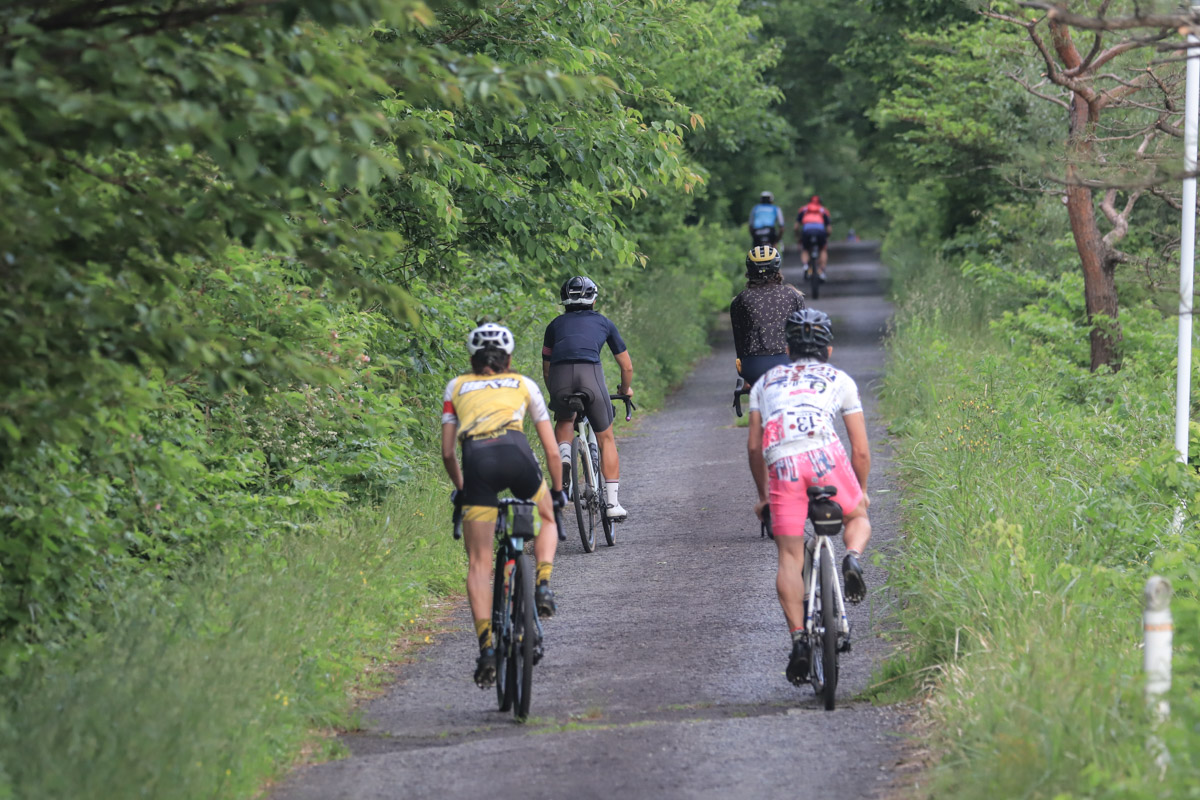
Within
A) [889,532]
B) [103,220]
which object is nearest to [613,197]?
[889,532]

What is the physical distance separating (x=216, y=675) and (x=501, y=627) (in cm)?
151

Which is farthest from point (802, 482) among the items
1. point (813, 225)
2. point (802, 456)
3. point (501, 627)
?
point (813, 225)

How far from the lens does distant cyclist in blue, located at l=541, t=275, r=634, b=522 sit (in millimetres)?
10609

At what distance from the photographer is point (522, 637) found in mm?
6648

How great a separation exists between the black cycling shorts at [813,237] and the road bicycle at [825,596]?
2558 centimetres

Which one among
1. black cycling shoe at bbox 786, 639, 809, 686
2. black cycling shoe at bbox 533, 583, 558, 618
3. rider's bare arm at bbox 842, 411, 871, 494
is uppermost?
rider's bare arm at bbox 842, 411, 871, 494

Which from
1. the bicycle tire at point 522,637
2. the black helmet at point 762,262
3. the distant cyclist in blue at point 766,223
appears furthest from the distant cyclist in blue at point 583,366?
the distant cyclist in blue at point 766,223

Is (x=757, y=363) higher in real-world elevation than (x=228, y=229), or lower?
Result: lower

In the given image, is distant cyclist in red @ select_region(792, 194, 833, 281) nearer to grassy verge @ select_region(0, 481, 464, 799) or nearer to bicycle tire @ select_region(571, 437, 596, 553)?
bicycle tire @ select_region(571, 437, 596, 553)

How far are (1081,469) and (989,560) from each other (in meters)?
3.85

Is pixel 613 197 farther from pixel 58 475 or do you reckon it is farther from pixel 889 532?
pixel 58 475

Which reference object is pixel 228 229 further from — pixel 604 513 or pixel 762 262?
pixel 762 262

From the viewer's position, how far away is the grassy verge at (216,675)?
5.09 meters

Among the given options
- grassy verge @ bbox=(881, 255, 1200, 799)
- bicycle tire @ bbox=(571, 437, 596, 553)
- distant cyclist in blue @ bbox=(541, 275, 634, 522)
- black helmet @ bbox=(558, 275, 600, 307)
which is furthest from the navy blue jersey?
grassy verge @ bbox=(881, 255, 1200, 799)
